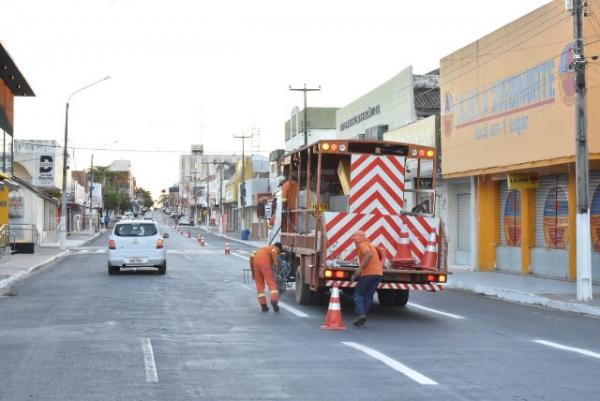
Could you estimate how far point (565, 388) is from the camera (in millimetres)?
8117

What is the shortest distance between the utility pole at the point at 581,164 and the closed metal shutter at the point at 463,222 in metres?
12.5

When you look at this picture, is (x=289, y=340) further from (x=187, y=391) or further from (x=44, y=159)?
(x=44, y=159)

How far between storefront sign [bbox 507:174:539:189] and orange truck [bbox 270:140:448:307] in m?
8.55

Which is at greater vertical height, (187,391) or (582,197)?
(582,197)

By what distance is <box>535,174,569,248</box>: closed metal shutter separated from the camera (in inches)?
938

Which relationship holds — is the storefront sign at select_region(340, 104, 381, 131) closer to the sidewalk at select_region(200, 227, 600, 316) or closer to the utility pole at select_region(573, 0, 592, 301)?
the sidewalk at select_region(200, 227, 600, 316)

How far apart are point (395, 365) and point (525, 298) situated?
34.0 feet

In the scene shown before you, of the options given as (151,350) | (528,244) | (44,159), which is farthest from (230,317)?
(44,159)

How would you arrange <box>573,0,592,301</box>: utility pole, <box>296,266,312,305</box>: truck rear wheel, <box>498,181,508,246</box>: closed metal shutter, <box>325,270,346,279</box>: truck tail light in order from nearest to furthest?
<box>325,270,346,279</box>: truck tail light → <box>296,266,312,305</box>: truck rear wheel → <box>573,0,592,301</box>: utility pole → <box>498,181,508,246</box>: closed metal shutter

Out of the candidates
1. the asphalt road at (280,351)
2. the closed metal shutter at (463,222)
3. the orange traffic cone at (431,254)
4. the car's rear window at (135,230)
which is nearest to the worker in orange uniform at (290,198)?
the asphalt road at (280,351)

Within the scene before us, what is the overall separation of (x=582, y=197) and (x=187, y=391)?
40.4ft

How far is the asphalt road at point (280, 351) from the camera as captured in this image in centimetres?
794

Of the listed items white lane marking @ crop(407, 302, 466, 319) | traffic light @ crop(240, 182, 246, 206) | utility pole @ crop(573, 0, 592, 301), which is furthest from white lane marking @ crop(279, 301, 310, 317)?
traffic light @ crop(240, 182, 246, 206)

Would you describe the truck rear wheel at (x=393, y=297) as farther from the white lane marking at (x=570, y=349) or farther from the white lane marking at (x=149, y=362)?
the white lane marking at (x=149, y=362)
